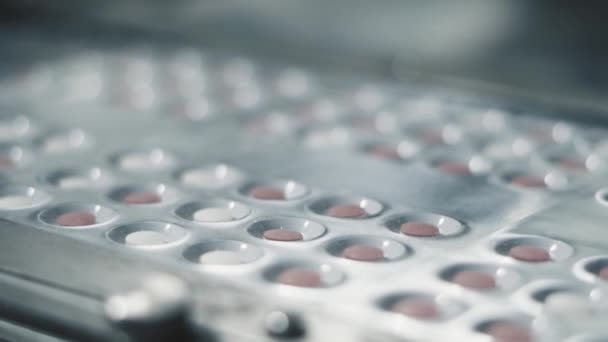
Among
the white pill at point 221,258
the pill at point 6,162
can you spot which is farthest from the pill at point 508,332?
the pill at point 6,162

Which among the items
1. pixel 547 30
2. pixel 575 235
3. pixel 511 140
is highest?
pixel 547 30

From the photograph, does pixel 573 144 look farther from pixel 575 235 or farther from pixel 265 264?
pixel 265 264

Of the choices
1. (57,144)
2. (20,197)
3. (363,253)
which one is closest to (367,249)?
(363,253)

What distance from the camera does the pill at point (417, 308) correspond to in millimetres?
588

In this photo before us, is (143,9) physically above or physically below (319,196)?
above

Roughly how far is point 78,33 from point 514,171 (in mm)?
938

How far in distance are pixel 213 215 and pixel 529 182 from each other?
32 centimetres

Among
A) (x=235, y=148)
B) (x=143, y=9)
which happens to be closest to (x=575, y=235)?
(x=235, y=148)

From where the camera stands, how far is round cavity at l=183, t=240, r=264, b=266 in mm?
679

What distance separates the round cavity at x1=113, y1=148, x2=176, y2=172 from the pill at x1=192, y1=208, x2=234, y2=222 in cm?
14

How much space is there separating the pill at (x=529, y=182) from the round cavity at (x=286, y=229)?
237mm

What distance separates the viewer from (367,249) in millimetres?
708

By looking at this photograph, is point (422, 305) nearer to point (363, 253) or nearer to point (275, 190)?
point (363, 253)

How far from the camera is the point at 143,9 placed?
59.4 inches
